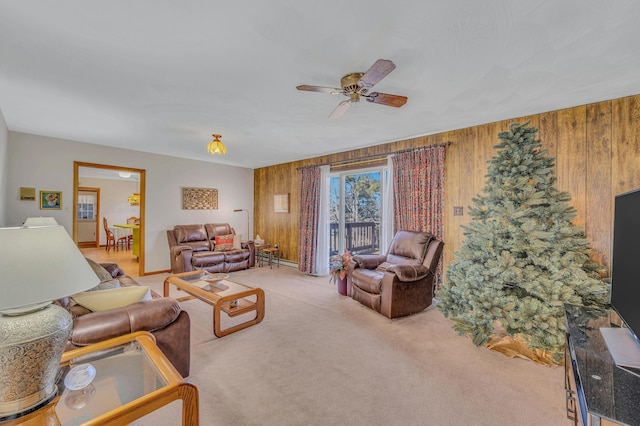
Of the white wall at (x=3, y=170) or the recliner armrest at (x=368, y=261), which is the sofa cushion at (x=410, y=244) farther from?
the white wall at (x=3, y=170)

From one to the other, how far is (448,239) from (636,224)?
2.54 meters

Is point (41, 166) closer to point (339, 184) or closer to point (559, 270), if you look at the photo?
point (339, 184)

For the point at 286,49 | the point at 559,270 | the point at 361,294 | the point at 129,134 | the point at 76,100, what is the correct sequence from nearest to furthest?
the point at 286,49
the point at 559,270
the point at 76,100
the point at 361,294
the point at 129,134

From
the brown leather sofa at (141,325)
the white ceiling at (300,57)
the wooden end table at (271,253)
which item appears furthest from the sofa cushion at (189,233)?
the brown leather sofa at (141,325)

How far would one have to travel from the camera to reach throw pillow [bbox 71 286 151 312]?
1766 millimetres

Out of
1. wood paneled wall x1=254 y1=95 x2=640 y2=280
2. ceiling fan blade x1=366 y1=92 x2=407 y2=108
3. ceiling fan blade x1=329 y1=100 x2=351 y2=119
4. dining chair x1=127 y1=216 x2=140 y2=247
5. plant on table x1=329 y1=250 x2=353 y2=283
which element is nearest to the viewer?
ceiling fan blade x1=366 y1=92 x2=407 y2=108

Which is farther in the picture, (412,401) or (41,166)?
(41,166)

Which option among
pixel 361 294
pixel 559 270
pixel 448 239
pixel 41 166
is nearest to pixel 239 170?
pixel 41 166

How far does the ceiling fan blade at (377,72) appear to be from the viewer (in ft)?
5.57

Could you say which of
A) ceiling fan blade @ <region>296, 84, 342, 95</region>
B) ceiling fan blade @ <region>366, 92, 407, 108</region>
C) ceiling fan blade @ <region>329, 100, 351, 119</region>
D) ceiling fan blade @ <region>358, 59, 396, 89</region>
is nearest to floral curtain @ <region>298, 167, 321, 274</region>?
ceiling fan blade @ <region>329, 100, 351, 119</region>

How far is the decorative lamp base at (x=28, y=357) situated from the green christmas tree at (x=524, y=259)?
117 inches

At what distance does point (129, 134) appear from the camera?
3.97 m

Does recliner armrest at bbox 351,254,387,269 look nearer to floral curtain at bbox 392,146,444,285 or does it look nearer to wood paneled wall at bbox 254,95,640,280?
floral curtain at bbox 392,146,444,285

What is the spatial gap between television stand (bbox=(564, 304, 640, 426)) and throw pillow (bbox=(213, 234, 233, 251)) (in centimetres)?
531
